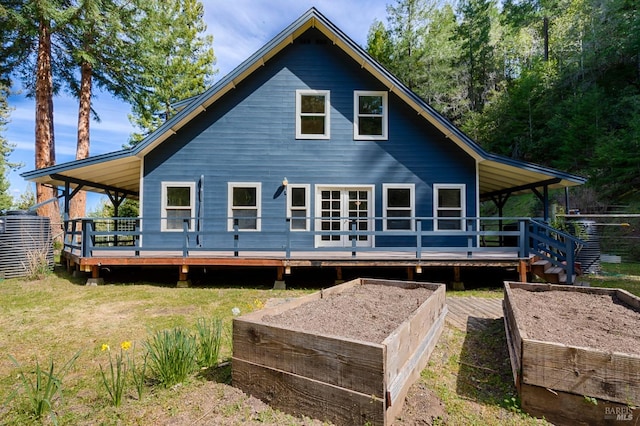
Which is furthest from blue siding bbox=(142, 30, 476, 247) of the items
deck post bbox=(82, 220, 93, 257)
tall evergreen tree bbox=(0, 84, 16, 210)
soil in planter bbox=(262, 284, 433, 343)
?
tall evergreen tree bbox=(0, 84, 16, 210)

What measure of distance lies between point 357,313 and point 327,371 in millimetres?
1291

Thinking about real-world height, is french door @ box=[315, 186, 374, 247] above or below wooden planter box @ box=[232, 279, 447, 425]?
above

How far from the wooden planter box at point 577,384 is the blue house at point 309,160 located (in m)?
6.92

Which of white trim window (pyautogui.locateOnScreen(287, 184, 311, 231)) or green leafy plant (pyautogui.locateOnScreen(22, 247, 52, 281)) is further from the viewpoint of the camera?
white trim window (pyautogui.locateOnScreen(287, 184, 311, 231))

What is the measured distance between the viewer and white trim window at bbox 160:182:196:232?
9.47 meters

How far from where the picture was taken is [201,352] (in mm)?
3287

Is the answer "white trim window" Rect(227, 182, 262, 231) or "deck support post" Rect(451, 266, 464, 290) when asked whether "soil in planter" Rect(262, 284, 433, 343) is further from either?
"white trim window" Rect(227, 182, 262, 231)

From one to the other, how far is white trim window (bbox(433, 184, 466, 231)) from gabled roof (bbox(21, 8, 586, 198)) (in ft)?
3.44

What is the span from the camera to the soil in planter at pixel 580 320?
2834 mm

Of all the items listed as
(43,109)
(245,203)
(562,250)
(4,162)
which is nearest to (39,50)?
(43,109)

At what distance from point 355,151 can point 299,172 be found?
1736 mm

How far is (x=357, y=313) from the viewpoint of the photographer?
3.69 metres

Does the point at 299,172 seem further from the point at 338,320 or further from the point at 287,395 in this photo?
the point at 287,395

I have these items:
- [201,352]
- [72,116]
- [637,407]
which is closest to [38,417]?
[201,352]
